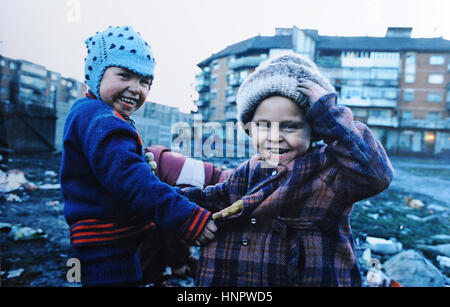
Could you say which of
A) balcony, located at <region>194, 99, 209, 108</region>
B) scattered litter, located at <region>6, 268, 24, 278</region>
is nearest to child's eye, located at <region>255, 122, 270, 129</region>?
balcony, located at <region>194, 99, 209, 108</region>

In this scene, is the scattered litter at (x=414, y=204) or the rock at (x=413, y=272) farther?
the scattered litter at (x=414, y=204)

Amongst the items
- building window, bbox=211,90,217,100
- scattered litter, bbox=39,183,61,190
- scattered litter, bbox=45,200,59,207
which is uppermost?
building window, bbox=211,90,217,100

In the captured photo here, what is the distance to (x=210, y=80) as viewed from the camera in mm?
2809

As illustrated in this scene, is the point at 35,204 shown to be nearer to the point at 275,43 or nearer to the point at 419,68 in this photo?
the point at 275,43

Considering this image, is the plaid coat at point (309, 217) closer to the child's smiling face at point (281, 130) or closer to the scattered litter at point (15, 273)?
the child's smiling face at point (281, 130)

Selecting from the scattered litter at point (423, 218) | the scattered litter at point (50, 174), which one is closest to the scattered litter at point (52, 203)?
the scattered litter at point (50, 174)

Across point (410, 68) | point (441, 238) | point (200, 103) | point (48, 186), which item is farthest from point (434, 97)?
point (48, 186)

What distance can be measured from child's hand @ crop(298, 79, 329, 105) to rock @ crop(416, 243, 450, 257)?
8.13 ft

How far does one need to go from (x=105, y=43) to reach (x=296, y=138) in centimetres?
79

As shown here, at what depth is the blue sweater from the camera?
83cm

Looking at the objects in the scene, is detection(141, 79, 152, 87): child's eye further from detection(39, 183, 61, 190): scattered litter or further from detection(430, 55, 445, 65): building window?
detection(39, 183, 61, 190): scattered litter

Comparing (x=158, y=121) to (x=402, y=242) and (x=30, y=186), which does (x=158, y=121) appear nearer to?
(x=30, y=186)

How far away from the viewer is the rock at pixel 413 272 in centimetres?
184

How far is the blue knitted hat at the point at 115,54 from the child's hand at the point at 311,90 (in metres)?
0.58
